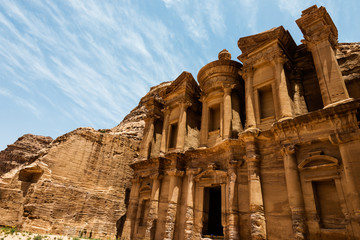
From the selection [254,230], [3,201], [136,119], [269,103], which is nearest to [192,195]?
[254,230]

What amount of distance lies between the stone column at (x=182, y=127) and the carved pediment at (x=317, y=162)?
7718mm

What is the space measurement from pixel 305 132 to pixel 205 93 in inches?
299

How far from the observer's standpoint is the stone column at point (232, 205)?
1007cm

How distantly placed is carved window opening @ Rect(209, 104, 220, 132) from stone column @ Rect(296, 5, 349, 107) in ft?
21.3

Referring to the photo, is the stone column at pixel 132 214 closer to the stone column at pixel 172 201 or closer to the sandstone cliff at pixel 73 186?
the stone column at pixel 172 201

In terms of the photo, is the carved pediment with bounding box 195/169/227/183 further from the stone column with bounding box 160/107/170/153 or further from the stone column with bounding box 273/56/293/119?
the stone column with bounding box 273/56/293/119

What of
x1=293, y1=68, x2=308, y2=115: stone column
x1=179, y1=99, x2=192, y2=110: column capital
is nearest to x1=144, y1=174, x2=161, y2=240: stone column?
x1=179, y1=99, x2=192, y2=110: column capital

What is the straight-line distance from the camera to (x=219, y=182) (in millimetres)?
12148

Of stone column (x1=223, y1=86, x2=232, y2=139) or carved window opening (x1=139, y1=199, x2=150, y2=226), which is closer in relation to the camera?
stone column (x1=223, y1=86, x2=232, y2=139)

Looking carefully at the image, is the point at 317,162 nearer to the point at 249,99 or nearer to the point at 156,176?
the point at 249,99

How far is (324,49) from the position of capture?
10258 mm

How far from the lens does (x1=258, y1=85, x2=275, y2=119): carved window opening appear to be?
39.6 feet

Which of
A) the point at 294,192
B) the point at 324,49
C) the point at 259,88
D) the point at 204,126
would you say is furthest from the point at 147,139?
the point at 324,49

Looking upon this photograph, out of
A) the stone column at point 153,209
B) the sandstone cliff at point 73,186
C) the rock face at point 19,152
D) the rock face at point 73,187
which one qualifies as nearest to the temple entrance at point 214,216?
the stone column at point 153,209
